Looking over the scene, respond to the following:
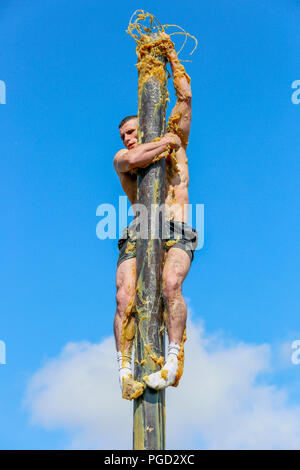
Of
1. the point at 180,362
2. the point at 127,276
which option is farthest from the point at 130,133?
the point at 180,362

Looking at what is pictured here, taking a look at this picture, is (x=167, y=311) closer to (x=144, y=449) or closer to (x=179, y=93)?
(x=144, y=449)

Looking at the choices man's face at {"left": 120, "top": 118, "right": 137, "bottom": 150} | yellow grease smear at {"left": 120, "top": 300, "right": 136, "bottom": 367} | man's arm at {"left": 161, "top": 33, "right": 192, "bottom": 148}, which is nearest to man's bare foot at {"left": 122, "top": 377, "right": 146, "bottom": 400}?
yellow grease smear at {"left": 120, "top": 300, "right": 136, "bottom": 367}

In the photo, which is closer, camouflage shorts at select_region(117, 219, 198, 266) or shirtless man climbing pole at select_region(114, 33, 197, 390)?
shirtless man climbing pole at select_region(114, 33, 197, 390)

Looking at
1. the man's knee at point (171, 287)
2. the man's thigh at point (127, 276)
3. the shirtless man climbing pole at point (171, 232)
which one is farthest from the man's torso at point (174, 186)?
the man's knee at point (171, 287)

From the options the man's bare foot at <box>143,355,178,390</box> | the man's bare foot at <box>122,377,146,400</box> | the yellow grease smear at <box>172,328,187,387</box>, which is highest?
→ the yellow grease smear at <box>172,328,187,387</box>

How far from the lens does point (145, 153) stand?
8.56 metres

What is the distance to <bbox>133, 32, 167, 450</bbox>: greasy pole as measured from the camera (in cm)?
756

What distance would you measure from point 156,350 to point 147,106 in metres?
3.14

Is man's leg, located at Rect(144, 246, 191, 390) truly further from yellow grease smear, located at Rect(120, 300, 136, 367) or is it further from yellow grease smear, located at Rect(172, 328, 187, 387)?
yellow grease smear, located at Rect(120, 300, 136, 367)

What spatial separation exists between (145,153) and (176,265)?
143 cm

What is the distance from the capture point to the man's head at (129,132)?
31.0ft

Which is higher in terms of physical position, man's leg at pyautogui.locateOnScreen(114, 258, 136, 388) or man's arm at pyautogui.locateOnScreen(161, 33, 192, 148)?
man's arm at pyautogui.locateOnScreen(161, 33, 192, 148)

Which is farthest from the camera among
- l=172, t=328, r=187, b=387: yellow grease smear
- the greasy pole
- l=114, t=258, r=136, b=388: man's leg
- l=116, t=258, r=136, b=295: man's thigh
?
l=116, t=258, r=136, b=295: man's thigh

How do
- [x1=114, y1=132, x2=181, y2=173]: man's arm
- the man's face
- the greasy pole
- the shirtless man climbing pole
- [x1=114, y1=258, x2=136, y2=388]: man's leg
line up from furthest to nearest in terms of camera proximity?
the man's face < [x1=114, y1=132, x2=181, y2=173]: man's arm < [x1=114, y1=258, x2=136, y2=388]: man's leg < the shirtless man climbing pole < the greasy pole
